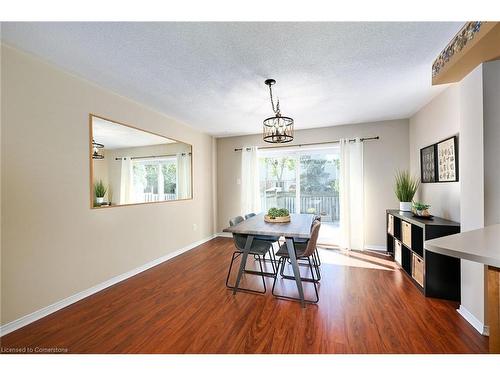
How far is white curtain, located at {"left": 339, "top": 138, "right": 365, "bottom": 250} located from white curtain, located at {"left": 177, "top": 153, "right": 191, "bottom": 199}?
3.00m

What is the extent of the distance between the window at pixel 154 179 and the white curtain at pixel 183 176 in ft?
0.33

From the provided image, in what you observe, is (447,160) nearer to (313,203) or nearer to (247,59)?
(313,203)

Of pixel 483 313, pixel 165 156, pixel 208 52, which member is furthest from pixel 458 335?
pixel 165 156

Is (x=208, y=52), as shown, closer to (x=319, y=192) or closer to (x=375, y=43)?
(x=375, y=43)

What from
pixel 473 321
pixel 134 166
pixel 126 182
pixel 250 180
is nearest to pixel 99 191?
pixel 126 182

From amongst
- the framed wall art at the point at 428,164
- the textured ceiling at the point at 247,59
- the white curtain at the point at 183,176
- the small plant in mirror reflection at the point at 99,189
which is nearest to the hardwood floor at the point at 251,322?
the small plant in mirror reflection at the point at 99,189

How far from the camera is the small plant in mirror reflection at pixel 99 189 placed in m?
2.50

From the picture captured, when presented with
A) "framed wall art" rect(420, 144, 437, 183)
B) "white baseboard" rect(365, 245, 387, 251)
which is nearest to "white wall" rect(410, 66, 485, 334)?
"framed wall art" rect(420, 144, 437, 183)

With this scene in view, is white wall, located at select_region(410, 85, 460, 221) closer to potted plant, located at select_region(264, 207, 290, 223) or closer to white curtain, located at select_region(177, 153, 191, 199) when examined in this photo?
potted plant, located at select_region(264, 207, 290, 223)

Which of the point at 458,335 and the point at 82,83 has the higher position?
the point at 82,83
